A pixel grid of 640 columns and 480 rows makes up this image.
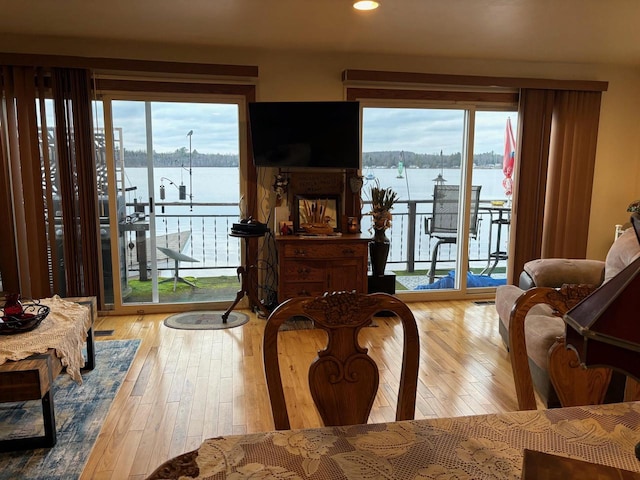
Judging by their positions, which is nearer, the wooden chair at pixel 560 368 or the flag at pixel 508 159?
the wooden chair at pixel 560 368

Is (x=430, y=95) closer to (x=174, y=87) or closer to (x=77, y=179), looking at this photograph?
(x=174, y=87)

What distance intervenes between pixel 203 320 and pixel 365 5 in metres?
2.92

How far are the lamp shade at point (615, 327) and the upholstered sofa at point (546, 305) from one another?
174cm

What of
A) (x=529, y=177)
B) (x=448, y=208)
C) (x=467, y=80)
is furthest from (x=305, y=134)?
(x=529, y=177)

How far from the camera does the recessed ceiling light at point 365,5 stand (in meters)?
2.97

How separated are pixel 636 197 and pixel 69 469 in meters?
5.63

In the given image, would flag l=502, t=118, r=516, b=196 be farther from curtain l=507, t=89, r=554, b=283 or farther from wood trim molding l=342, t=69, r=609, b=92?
wood trim molding l=342, t=69, r=609, b=92

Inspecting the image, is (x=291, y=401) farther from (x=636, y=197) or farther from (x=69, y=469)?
(x=636, y=197)

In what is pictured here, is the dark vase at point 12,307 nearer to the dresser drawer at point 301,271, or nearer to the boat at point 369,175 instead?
the dresser drawer at point 301,271

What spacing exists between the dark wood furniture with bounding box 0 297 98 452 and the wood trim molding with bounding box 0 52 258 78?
2.65 metres

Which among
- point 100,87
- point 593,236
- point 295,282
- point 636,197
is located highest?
point 100,87

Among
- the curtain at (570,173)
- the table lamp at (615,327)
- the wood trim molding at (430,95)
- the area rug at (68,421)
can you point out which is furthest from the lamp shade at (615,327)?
the curtain at (570,173)

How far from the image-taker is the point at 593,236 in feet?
16.8

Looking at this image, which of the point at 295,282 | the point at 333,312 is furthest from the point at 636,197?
the point at 333,312
